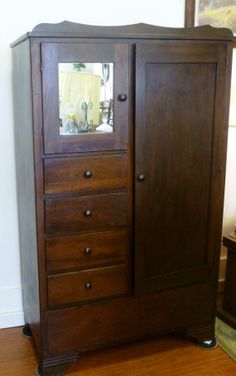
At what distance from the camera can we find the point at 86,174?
5.98 ft

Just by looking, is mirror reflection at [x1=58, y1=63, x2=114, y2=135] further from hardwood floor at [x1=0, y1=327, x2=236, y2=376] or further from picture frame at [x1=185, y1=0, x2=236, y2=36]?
hardwood floor at [x1=0, y1=327, x2=236, y2=376]

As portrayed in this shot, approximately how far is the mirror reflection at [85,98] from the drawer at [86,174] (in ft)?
0.39

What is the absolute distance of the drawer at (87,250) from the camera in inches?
73.2

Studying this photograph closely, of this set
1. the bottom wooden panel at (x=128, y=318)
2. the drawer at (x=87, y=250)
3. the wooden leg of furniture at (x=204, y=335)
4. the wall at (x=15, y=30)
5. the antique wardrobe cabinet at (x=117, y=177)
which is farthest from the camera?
the wooden leg of furniture at (x=204, y=335)

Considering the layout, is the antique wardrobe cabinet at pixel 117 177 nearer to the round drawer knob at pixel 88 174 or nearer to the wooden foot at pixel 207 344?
the round drawer knob at pixel 88 174

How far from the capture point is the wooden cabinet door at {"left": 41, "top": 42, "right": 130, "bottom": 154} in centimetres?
169

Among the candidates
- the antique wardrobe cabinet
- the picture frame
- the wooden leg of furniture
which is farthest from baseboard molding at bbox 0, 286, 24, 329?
the picture frame

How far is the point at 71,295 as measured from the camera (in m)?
1.93

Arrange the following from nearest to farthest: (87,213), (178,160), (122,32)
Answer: (122,32)
(87,213)
(178,160)

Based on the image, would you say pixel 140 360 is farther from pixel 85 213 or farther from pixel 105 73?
pixel 105 73

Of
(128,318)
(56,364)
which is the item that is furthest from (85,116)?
(56,364)

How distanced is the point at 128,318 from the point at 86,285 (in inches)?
11.5

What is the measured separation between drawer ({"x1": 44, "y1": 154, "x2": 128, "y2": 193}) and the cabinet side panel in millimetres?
88

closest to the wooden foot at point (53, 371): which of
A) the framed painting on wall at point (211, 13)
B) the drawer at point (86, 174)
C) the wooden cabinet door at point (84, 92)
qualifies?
the drawer at point (86, 174)
